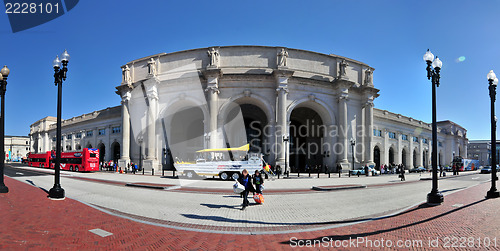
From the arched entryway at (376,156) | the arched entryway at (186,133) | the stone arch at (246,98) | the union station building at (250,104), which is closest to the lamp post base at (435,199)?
the union station building at (250,104)

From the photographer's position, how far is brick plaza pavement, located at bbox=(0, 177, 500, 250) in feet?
17.9

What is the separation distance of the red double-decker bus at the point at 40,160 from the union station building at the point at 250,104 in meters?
12.4

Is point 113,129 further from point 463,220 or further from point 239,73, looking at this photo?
point 463,220

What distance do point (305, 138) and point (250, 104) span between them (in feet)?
40.5

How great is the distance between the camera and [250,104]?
41.8 meters

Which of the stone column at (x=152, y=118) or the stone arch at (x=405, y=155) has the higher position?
the stone column at (x=152, y=118)

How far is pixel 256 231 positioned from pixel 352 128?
3769cm

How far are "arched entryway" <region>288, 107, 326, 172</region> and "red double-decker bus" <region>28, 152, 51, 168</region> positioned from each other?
4016cm

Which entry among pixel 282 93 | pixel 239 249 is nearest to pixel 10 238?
pixel 239 249

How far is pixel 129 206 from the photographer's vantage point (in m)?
9.78

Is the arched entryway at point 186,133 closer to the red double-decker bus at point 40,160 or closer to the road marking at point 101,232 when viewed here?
the red double-decker bus at point 40,160

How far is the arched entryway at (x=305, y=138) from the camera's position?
143 feet

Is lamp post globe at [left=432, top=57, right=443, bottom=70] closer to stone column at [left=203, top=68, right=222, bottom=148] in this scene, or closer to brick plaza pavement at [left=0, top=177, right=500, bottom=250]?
brick plaza pavement at [left=0, top=177, right=500, bottom=250]

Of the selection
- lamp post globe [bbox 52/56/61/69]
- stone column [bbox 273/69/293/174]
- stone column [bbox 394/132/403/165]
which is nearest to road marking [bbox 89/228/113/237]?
lamp post globe [bbox 52/56/61/69]
